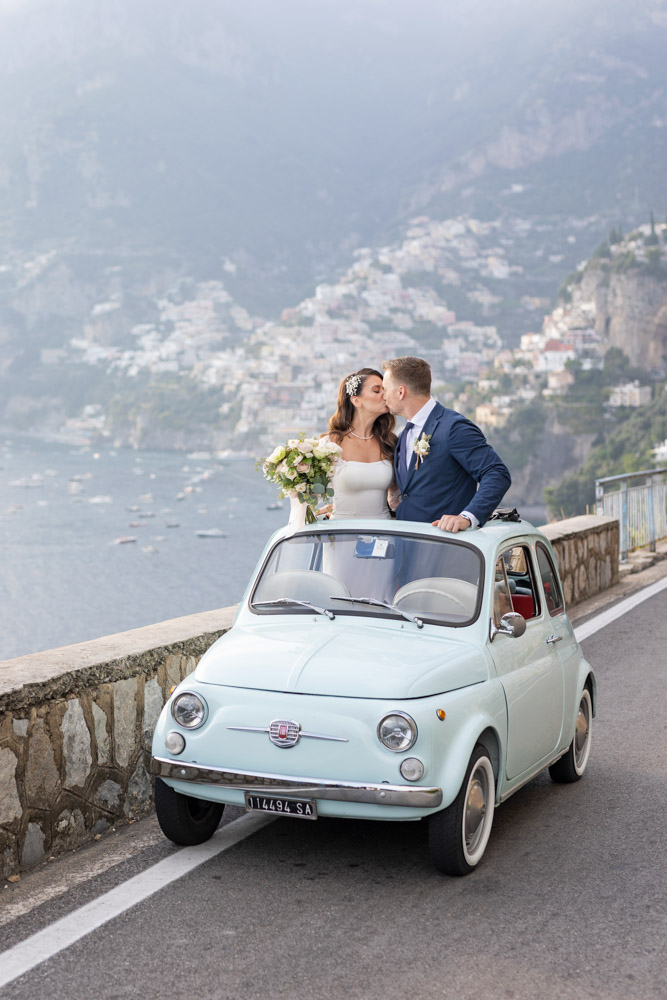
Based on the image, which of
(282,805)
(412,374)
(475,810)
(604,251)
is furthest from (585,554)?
(604,251)

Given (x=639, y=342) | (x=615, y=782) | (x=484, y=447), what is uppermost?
(x=639, y=342)

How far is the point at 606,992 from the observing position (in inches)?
127

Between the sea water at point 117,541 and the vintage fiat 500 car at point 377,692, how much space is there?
49237mm

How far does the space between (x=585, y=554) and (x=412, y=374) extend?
6.51 metres

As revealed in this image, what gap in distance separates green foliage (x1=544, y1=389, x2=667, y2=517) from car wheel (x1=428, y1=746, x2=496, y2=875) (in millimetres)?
108498

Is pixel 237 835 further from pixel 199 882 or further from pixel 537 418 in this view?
pixel 537 418

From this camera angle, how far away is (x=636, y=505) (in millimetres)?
14789

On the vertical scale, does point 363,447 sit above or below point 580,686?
above

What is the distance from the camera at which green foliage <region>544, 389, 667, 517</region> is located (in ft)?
388

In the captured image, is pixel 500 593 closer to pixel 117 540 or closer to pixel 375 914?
pixel 375 914

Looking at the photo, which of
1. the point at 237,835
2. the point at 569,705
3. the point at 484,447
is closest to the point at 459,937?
the point at 237,835

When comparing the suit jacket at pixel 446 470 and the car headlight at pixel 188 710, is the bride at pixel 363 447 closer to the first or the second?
the suit jacket at pixel 446 470

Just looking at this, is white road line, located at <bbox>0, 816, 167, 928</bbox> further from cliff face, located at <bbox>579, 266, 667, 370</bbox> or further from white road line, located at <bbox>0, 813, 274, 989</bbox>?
cliff face, located at <bbox>579, 266, 667, 370</bbox>

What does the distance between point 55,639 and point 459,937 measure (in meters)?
81.8
